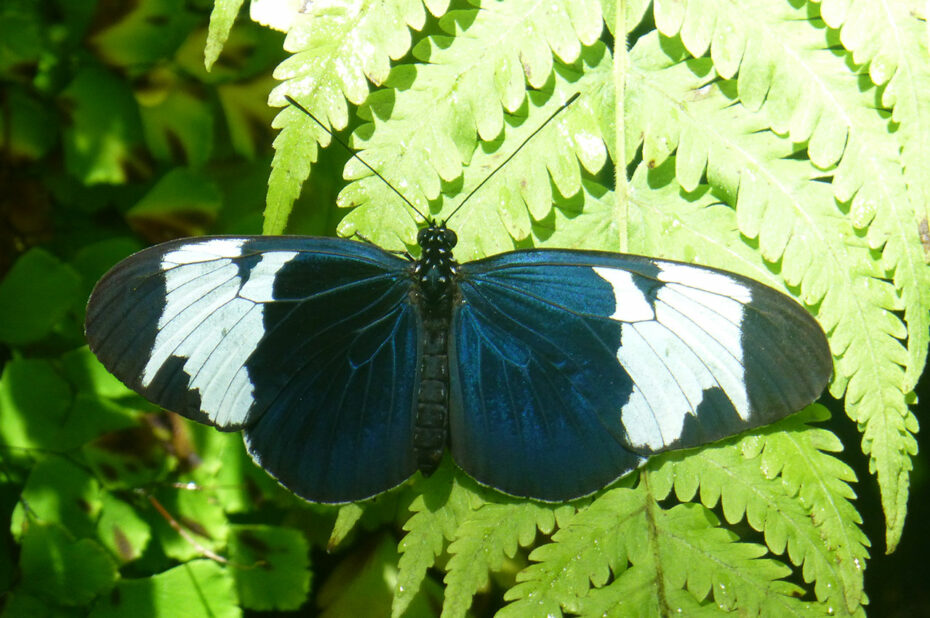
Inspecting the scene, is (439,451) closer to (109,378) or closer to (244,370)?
(244,370)

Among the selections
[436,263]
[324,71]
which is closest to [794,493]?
[436,263]

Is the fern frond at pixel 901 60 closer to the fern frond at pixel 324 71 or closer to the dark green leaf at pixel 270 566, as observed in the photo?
the fern frond at pixel 324 71

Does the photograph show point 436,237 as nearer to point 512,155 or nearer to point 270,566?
point 512,155

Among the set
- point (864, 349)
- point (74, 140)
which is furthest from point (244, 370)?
point (864, 349)

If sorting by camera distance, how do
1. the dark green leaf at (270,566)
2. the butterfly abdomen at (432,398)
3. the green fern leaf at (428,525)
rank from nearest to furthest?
1. the green fern leaf at (428,525)
2. the butterfly abdomen at (432,398)
3. the dark green leaf at (270,566)

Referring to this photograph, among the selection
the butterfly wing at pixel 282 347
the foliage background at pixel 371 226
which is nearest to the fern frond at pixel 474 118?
the foliage background at pixel 371 226

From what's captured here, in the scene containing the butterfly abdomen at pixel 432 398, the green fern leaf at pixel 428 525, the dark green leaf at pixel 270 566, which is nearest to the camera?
the green fern leaf at pixel 428 525

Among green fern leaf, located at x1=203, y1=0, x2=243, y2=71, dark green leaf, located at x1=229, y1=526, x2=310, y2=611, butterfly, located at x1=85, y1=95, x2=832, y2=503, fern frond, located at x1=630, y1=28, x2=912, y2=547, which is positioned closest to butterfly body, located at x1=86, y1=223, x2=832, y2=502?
butterfly, located at x1=85, y1=95, x2=832, y2=503
